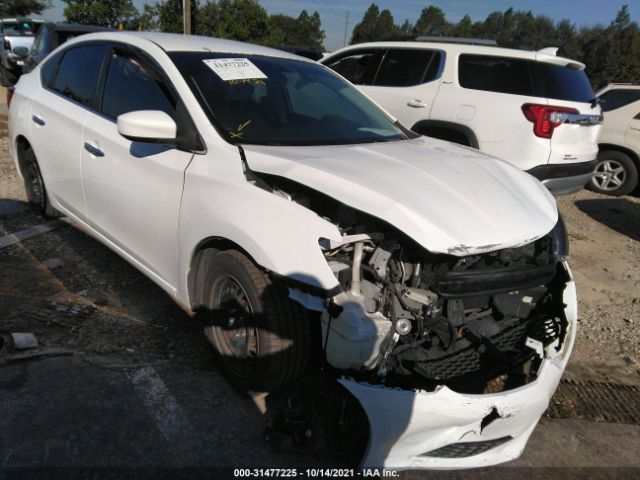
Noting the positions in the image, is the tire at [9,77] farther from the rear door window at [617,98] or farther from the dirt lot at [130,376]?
the rear door window at [617,98]

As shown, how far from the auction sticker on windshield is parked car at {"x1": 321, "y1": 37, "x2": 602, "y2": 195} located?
320 cm

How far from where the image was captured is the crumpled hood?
194 cm

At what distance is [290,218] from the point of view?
6.67 ft

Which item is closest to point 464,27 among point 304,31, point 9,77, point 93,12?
point 304,31

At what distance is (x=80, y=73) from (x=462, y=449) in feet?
11.3

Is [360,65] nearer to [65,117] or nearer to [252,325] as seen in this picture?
[65,117]

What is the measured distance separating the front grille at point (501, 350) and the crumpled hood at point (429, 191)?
530 mm

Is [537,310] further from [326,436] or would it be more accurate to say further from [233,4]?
[233,4]

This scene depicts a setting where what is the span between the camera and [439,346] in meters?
2.22

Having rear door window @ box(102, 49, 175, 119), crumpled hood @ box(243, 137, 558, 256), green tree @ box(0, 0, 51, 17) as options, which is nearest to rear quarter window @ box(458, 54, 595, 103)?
crumpled hood @ box(243, 137, 558, 256)

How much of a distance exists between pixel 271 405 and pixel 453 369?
936 millimetres

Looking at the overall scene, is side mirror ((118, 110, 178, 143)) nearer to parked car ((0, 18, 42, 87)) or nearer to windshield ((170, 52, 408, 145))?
windshield ((170, 52, 408, 145))

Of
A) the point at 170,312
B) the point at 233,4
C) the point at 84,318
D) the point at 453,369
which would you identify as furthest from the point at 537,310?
the point at 233,4

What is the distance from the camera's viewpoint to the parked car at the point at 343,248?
194 cm
